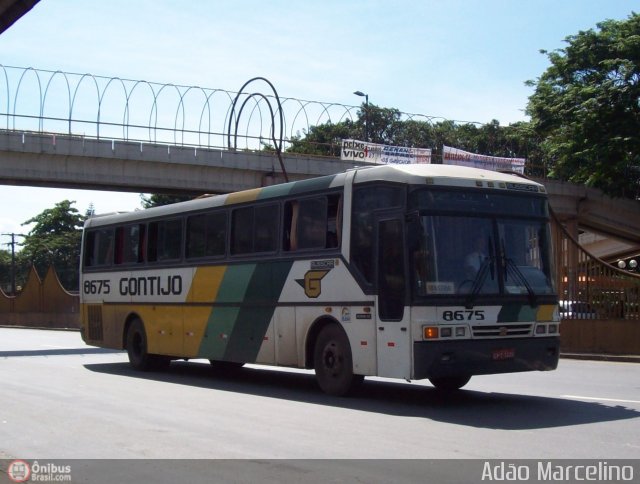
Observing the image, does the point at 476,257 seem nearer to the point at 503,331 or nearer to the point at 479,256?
the point at 479,256

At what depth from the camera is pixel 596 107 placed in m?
44.1

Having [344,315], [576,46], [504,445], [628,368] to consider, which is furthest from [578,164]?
[504,445]

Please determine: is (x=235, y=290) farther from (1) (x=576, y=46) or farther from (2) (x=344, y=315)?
(1) (x=576, y=46)

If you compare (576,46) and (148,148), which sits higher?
(576,46)

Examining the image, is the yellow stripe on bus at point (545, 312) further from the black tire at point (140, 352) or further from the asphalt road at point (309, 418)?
the black tire at point (140, 352)

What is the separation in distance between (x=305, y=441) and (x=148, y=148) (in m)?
29.5

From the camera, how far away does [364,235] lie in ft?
42.2

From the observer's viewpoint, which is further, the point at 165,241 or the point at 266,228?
the point at 165,241

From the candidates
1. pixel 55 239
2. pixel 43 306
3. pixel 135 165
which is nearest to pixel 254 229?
pixel 135 165

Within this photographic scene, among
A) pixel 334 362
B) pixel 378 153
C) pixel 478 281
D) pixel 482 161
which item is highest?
pixel 482 161

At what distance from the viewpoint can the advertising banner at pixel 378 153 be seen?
154ft

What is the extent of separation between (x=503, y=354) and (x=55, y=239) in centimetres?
7520

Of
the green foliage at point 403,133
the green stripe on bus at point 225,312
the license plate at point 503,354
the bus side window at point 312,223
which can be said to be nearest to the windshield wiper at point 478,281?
the license plate at point 503,354

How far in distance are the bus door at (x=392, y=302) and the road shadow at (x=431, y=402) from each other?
689 mm
